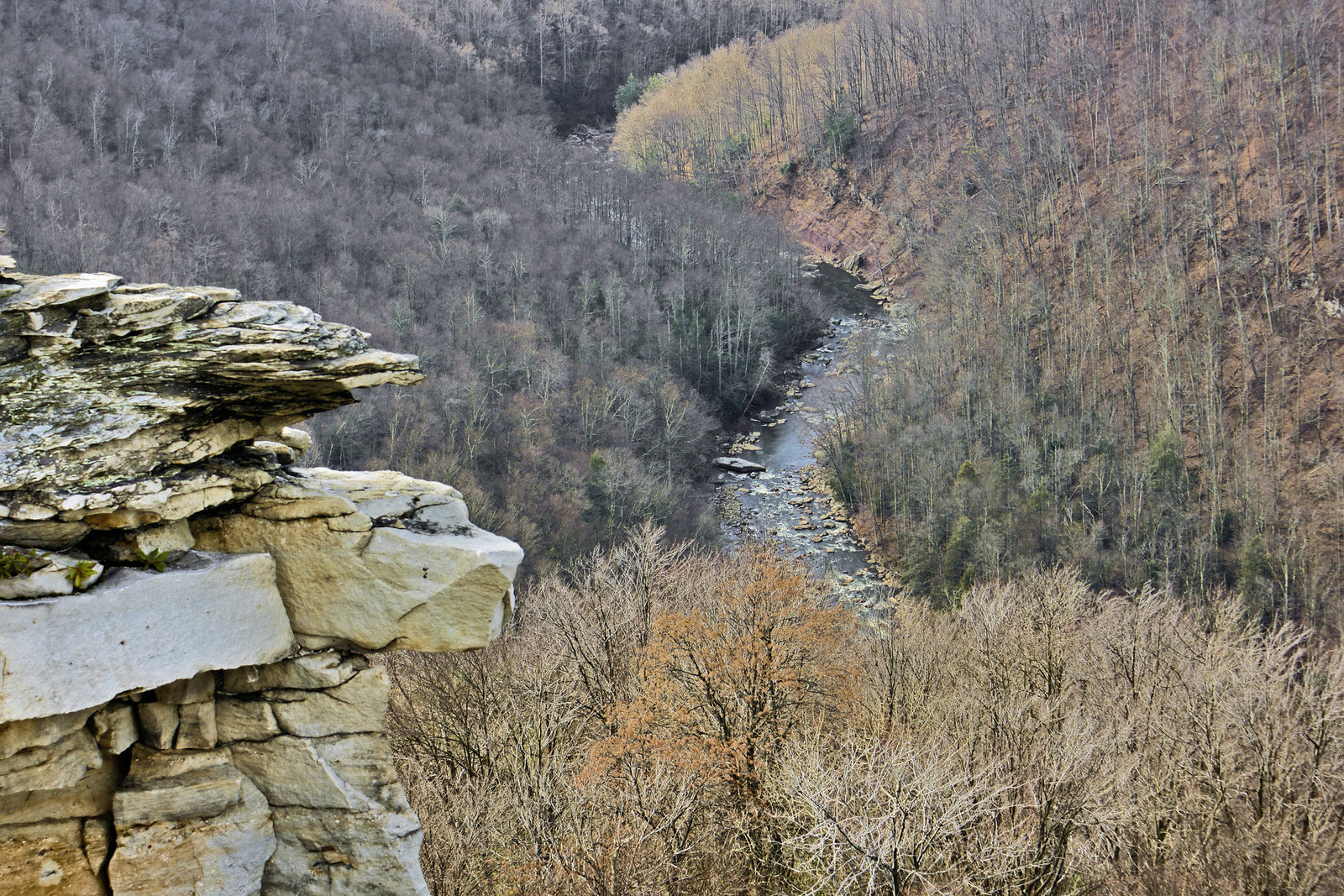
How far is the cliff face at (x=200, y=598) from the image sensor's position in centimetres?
866

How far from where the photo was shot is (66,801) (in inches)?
356

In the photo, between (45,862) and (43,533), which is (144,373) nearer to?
(43,533)

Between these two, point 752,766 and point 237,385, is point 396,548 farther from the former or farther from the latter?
point 752,766

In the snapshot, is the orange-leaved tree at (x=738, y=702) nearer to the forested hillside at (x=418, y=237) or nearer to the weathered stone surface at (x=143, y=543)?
the weathered stone surface at (x=143, y=543)

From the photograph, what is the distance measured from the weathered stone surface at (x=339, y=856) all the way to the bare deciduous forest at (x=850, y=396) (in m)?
4.45

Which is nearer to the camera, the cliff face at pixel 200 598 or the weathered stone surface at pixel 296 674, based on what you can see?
the cliff face at pixel 200 598

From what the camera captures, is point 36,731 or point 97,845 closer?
point 36,731

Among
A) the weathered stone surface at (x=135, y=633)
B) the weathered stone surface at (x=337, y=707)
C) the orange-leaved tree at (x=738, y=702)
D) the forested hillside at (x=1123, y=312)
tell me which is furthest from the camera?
the forested hillside at (x=1123, y=312)

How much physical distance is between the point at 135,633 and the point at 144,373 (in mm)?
2708

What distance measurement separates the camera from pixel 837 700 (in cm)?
2767

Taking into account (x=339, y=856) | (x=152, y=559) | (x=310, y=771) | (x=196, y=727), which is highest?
(x=152, y=559)

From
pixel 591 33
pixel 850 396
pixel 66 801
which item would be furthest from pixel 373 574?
pixel 591 33

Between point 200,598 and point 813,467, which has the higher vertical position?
point 200,598

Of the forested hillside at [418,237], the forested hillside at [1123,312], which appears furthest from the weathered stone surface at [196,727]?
the forested hillside at [1123,312]
